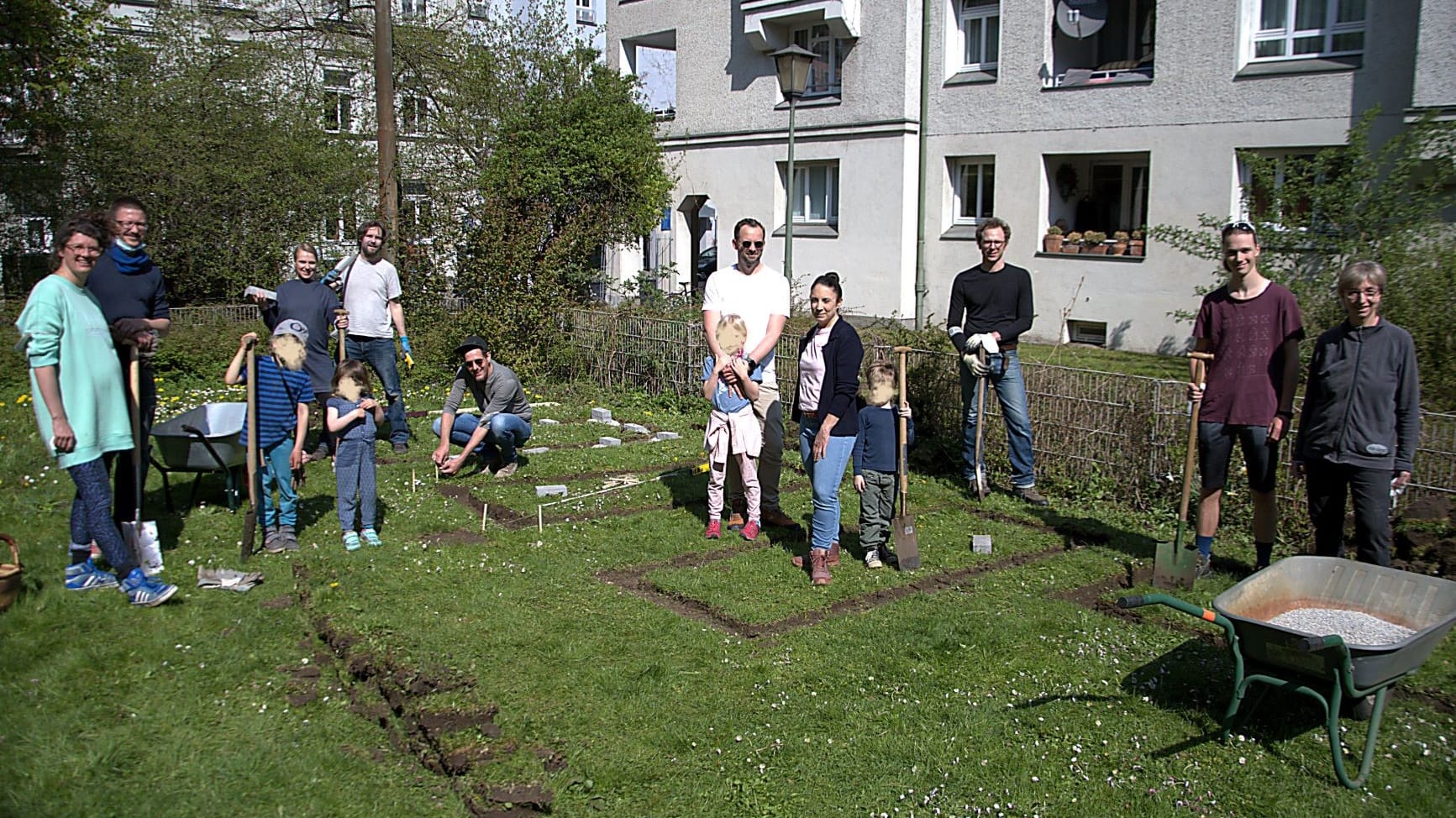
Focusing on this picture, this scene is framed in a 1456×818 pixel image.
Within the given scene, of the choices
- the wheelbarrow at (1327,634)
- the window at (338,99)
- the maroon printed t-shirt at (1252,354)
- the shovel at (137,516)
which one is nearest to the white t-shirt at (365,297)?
the shovel at (137,516)

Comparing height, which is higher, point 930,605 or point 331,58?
point 331,58

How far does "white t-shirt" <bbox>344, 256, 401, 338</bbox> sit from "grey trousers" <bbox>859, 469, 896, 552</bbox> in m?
5.04

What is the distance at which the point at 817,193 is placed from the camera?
25.3 m

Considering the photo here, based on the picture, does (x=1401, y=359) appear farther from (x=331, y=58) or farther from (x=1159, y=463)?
(x=331, y=58)

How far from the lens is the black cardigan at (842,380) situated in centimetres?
680

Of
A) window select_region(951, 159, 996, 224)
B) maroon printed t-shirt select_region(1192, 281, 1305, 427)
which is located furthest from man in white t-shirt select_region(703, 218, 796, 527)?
window select_region(951, 159, 996, 224)

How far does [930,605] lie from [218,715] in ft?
12.3

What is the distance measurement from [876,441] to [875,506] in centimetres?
42

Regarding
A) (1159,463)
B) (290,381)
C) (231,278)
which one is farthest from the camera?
(231,278)

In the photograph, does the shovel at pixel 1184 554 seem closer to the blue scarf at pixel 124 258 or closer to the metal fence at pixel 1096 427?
the metal fence at pixel 1096 427

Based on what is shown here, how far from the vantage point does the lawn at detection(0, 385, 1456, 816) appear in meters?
4.33

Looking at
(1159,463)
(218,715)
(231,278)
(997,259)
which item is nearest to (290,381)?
(218,715)

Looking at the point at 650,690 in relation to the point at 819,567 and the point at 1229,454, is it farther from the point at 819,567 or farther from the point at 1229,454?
the point at 1229,454

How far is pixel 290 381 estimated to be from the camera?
24.2 ft
